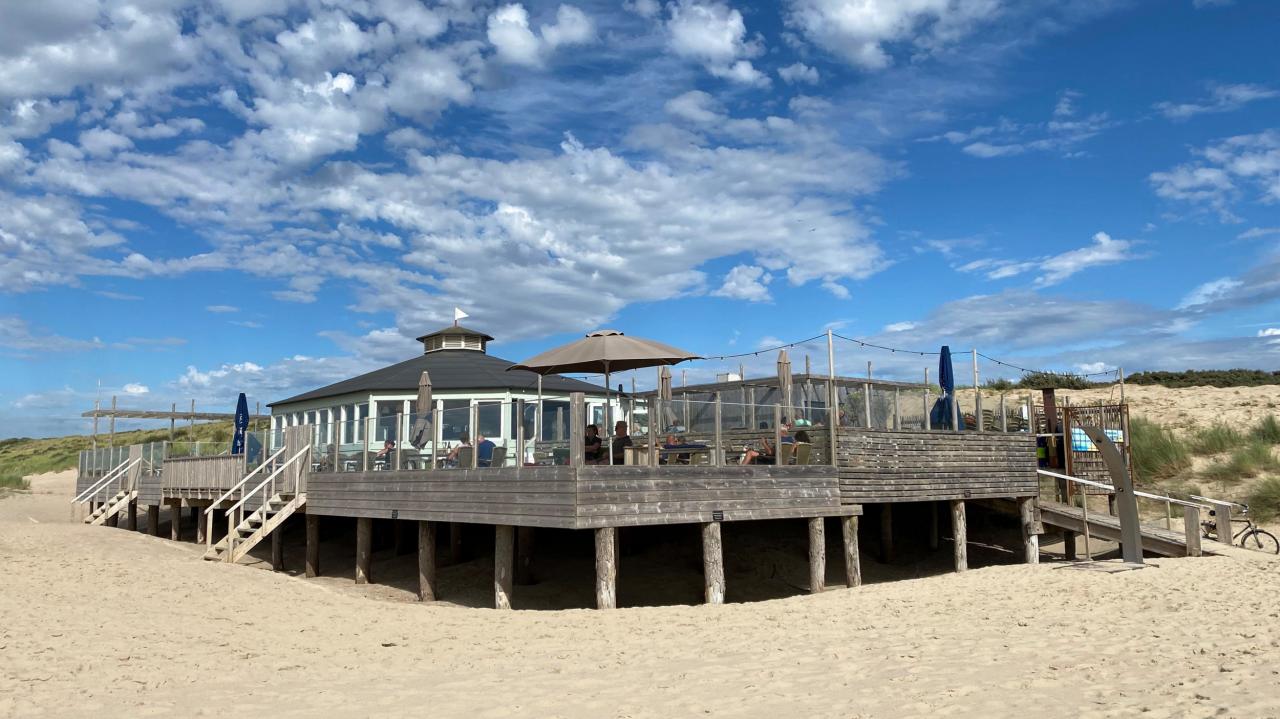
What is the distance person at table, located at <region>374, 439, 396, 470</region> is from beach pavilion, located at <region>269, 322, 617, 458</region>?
0.12 m

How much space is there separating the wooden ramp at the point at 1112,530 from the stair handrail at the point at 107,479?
923 inches

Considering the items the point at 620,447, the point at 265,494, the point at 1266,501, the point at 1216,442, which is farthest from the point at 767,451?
the point at 1216,442

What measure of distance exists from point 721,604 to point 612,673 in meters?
4.28

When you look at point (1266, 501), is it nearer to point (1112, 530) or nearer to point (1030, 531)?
point (1112, 530)

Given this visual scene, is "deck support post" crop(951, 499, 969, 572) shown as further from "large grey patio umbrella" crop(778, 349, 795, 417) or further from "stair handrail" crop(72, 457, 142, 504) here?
"stair handrail" crop(72, 457, 142, 504)

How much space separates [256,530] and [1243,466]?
22.9m

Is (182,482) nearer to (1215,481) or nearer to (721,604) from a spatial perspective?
(721,604)

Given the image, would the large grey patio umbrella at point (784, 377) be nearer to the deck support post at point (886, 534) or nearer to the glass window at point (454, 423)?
the deck support post at point (886, 534)

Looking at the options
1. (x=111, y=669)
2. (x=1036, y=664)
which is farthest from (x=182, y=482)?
(x=1036, y=664)

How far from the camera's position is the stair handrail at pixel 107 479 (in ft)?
83.3

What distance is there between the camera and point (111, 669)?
7.99 meters

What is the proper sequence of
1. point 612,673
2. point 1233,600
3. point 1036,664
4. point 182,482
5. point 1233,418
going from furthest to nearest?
1. point 1233,418
2. point 182,482
3. point 1233,600
4. point 612,673
5. point 1036,664

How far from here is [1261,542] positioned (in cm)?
1653

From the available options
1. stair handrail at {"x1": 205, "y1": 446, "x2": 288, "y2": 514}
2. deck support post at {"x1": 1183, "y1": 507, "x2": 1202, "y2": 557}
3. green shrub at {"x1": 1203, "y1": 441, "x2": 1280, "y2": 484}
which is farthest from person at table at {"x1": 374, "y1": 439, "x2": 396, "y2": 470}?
green shrub at {"x1": 1203, "y1": 441, "x2": 1280, "y2": 484}
